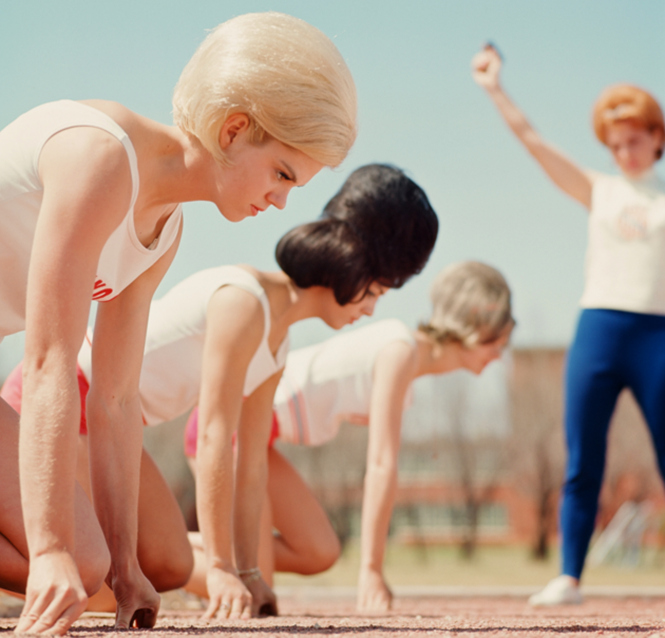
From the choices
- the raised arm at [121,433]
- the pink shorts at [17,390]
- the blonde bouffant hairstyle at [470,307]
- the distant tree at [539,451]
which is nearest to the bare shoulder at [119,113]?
the raised arm at [121,433]

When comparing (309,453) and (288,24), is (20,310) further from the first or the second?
(309,453)

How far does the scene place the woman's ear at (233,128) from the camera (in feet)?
7.09

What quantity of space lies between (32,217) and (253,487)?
5.47 ft

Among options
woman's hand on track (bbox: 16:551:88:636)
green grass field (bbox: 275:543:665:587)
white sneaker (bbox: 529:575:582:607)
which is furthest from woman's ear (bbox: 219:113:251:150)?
green grass field (bbox: 275:543:665:587)

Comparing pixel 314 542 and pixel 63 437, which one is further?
pixel 314 542

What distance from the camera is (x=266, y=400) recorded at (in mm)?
3631

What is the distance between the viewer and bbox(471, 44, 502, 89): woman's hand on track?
5.00 meters

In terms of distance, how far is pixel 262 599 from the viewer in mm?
3297

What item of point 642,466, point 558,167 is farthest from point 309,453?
point 558,167

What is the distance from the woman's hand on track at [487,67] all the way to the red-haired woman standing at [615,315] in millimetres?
587

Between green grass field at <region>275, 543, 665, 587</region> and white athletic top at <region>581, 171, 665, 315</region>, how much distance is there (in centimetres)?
1124

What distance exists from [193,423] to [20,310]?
6.97 feet

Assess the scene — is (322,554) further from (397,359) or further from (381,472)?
(397,359)

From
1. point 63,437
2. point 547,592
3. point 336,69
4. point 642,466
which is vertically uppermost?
point 336,69
